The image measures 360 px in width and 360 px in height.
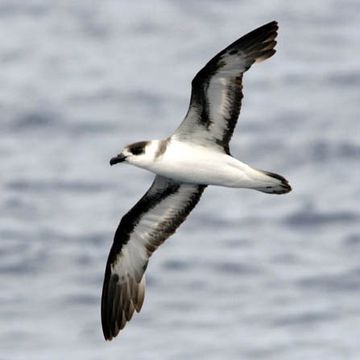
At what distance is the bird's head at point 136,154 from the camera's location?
1756 centimetres

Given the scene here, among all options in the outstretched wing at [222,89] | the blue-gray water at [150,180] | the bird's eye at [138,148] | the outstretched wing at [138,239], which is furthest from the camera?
the blue-gray water at [150,180]

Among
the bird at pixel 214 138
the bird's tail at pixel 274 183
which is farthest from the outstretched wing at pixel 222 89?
the bird's tail at pixel 274 183

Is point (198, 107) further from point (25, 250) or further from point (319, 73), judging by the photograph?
point (319, 73)

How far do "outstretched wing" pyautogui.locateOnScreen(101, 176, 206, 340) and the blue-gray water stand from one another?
835 centimetres

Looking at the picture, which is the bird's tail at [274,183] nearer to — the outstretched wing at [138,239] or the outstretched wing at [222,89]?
the outstretched wing at [222,89]

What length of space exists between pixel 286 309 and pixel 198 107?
1378 cm

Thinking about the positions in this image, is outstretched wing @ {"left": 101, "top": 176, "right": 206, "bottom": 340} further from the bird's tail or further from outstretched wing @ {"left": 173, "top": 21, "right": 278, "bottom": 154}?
the bird's tail

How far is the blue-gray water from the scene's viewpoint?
98.3 ft

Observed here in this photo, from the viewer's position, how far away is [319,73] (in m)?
49.1

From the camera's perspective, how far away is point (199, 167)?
17734 millimetres

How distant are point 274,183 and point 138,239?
2.38 meters

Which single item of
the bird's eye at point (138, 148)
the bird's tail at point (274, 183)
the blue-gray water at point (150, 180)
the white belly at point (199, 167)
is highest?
the blue-gray water at point (150, 180)

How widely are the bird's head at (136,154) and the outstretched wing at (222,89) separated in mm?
474

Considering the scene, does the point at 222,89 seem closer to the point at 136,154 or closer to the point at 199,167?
the point at 199,167
